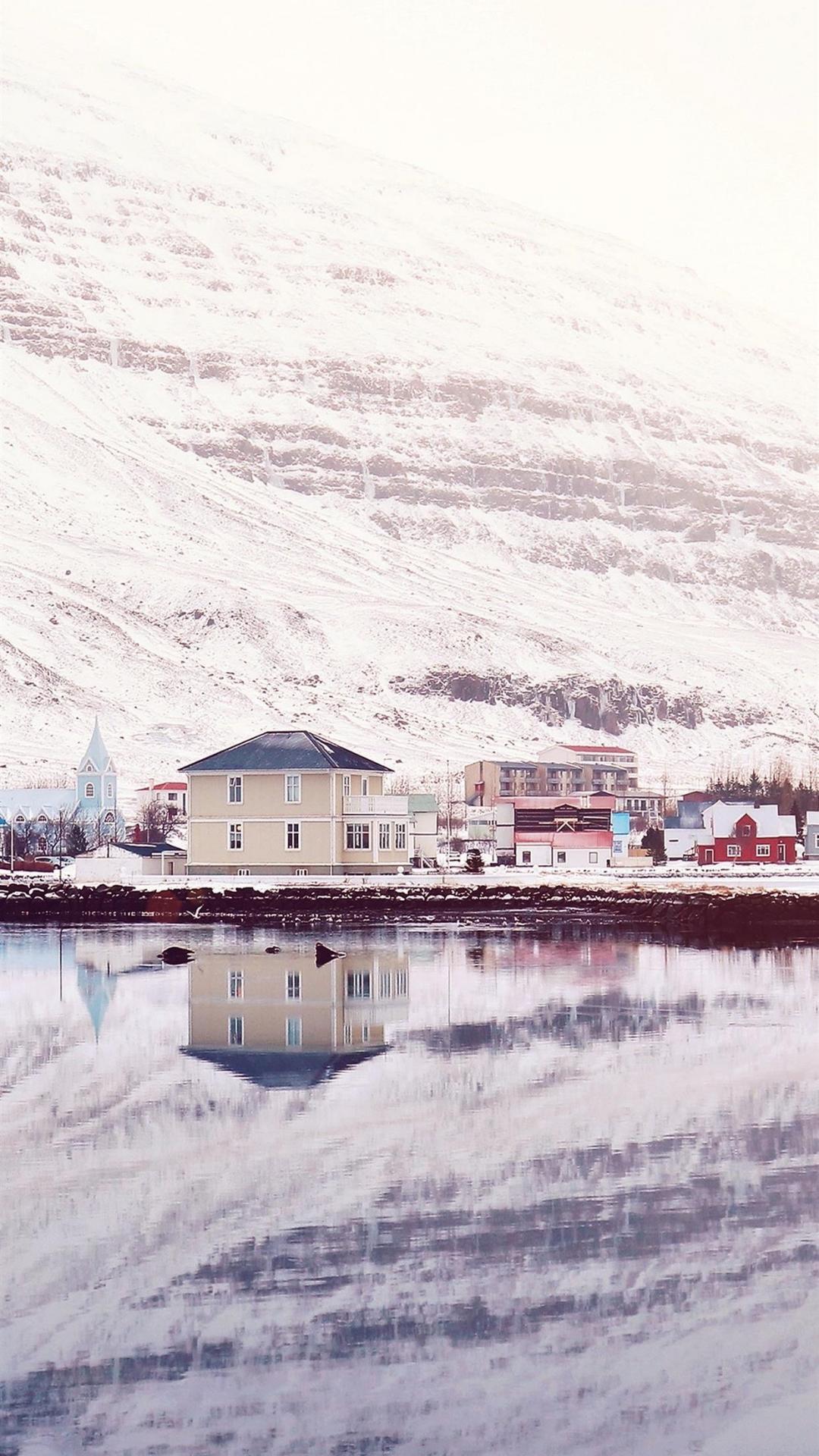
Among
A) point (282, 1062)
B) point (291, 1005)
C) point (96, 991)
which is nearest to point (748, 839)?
point (96, 991)

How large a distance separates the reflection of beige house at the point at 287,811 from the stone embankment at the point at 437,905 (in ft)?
13.7

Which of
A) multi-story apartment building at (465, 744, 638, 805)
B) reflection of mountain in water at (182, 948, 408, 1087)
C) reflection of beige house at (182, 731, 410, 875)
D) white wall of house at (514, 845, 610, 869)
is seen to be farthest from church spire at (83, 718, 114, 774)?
reflection of mountain in water at (182, 948, 408, 1087)

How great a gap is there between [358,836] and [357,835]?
146mm

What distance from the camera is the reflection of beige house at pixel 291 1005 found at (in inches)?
1060

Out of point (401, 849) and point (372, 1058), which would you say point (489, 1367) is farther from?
point (401, 849)

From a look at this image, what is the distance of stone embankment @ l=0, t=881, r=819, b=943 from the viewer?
59.8 metres

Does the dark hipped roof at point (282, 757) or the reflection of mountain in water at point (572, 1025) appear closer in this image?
the reflection of mountain in water at point (572, 1025)

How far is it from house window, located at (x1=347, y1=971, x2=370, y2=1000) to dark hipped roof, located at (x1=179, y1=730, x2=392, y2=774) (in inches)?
1362

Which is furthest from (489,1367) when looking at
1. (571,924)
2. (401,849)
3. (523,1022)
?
(401,849)

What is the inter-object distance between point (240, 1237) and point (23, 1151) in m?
4.07

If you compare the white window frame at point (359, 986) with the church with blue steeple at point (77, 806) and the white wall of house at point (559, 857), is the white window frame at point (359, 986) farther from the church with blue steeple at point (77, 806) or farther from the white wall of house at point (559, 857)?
the church with blue steeple at point (77, 806)

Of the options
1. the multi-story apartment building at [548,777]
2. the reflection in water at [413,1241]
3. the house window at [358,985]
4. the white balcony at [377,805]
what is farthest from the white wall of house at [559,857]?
the reflection in water at [413,1241]

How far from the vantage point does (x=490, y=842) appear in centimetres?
11612

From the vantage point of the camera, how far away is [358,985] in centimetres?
3791
